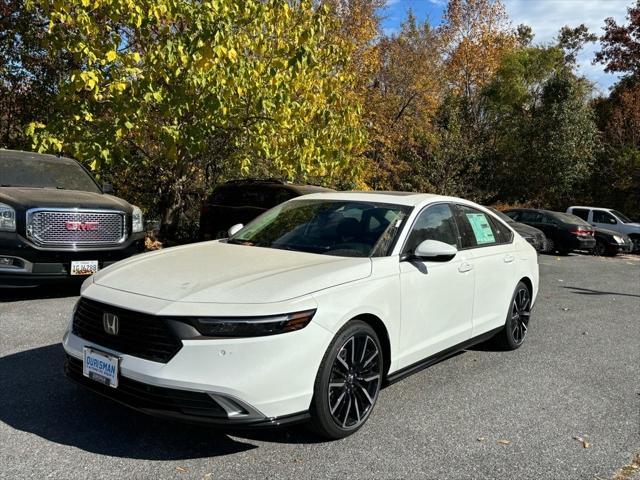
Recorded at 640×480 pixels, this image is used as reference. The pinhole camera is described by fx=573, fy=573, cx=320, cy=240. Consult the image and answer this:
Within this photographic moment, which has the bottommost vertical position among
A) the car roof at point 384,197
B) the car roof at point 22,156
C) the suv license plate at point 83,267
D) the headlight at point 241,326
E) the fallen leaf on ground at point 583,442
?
the fallen leaf on ground at point 583,442

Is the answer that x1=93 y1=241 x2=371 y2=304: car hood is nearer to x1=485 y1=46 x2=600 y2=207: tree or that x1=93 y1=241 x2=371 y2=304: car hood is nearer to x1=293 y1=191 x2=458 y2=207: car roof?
x1=293 y1=191 x2=458 y2=207: car roof

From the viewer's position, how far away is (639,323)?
7.46 m

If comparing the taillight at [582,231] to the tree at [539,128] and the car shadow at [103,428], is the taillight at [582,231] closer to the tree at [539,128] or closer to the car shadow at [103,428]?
the tree at [539,128]

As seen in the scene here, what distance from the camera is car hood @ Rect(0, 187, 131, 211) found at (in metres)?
6.59

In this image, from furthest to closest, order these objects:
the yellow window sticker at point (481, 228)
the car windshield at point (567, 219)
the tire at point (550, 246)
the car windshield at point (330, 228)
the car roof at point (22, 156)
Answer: the car windshield at point (567, 219) → the tire at point (550, 246) → the car roof at point (22, 156) → the yellow window sticker at point (481, 228) → the car windshield at point (330, 228)

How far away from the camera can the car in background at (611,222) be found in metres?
20.2

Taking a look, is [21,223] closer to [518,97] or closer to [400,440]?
[400,440]

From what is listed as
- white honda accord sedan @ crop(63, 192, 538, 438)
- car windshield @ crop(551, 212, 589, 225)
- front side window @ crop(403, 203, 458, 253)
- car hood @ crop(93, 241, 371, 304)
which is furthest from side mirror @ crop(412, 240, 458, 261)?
car windshield @ crop(551, 212, 589, 225)

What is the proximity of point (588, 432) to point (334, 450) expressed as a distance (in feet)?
5.81

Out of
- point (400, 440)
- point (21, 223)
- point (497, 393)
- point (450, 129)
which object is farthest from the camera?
point (450, 129)

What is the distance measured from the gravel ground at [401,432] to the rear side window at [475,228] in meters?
1.12

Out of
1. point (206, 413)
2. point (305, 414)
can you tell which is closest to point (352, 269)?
point (305, 414)

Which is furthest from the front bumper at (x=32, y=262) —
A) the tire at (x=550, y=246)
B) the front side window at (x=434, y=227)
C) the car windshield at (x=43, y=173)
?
the tire at (x=550, y=246)

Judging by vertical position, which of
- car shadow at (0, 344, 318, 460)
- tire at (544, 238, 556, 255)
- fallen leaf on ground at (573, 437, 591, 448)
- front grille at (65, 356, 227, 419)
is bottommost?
tire at (544, 238, 556, 255)
